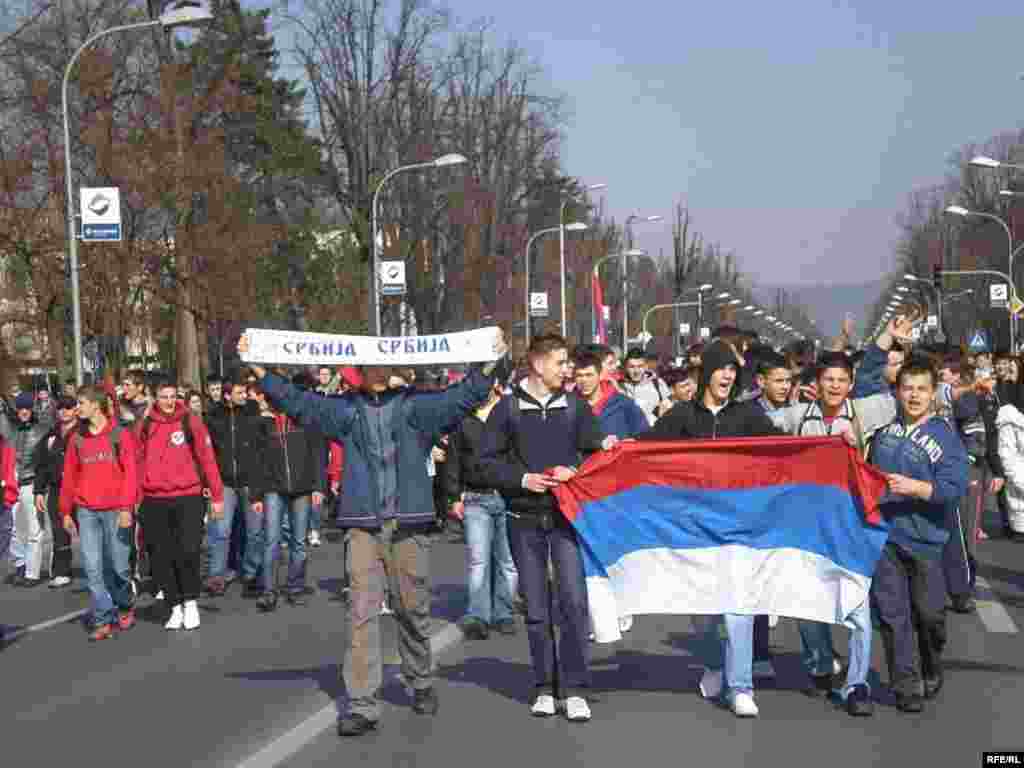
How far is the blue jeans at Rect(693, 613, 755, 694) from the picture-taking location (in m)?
8.65

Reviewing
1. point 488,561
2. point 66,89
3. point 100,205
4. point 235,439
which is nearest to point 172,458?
point 235,439

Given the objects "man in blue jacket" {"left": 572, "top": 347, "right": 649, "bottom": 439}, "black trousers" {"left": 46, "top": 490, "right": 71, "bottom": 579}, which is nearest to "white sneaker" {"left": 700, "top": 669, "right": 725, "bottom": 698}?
"man in blue jacket" {"left": 572, "top": 347, "right": 649, "bottom": 439}

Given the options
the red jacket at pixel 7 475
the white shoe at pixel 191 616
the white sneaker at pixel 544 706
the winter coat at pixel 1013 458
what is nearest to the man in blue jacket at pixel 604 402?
the winter coat at pixel 1013 458

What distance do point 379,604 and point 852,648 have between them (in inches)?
95.1

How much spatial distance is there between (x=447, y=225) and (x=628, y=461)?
155 ft

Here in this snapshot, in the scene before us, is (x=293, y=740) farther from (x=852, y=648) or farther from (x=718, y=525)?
(x=852, y=648)

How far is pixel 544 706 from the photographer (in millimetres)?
8711

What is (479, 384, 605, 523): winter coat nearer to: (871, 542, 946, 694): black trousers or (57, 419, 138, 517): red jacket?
Result: (871, 542, 946, 694): black trousers

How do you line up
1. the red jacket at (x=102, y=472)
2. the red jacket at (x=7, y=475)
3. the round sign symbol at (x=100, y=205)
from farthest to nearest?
1. the round sign symbol at (x=100, y=205)
2. the red jacket at (x=102, y=472)
3. the red jacket at (x=7, y=475)

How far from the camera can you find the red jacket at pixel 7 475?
12141 millimetres

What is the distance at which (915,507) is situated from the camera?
8.77 meters

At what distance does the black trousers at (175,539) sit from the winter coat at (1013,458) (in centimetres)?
583

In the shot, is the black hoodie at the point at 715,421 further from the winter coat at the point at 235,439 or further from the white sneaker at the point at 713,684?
the winter coat at the point at 235,439

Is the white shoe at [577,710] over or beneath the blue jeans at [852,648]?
beneath
